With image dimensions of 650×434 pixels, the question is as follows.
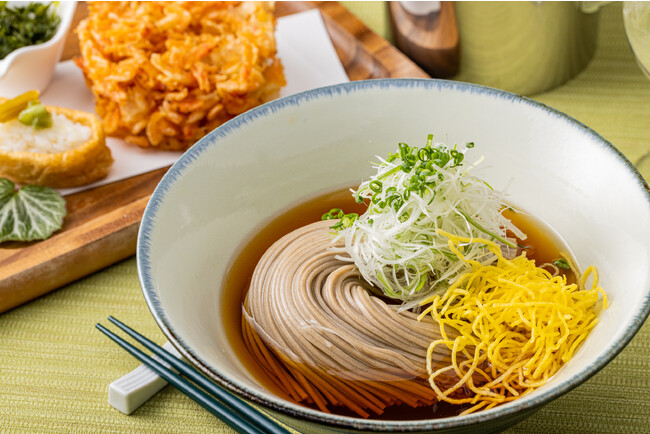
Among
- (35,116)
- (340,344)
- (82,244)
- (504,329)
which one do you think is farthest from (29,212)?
(504,329)

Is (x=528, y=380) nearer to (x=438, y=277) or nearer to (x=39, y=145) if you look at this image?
(x=438, y=277)

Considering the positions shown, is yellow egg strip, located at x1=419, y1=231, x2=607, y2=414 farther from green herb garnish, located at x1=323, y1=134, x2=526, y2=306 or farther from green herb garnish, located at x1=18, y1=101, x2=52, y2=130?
green herb garnish, located at x1=18, y1=101, x2=52, y2=130

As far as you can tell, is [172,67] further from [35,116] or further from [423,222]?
[423,222]

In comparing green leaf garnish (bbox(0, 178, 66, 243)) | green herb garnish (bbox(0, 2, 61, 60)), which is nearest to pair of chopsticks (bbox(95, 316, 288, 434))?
green leaf garnish (bbox(0, 178, 66, 243))

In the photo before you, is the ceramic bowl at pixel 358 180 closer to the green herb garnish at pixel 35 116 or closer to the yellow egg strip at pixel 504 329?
the yellow egg strip at pixel 504 329

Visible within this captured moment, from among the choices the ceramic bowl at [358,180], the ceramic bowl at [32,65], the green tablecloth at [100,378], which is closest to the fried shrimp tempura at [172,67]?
Answer: the ceramic bowl at [32,65]

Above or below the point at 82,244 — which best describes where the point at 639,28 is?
above
